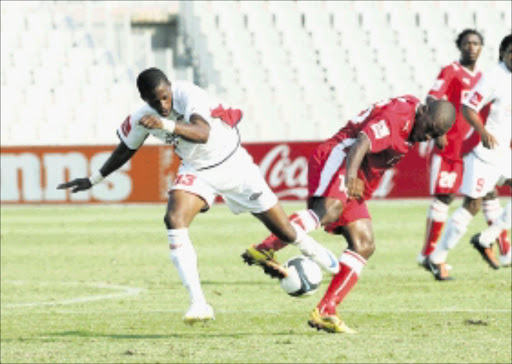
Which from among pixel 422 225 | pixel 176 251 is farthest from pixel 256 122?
pixel 176 251

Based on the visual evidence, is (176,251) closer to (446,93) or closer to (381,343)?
(381,343)

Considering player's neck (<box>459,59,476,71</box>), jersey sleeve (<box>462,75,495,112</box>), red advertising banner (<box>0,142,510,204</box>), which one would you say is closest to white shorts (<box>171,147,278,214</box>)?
jersey sleeve (<box>462,75,495,112</box>)

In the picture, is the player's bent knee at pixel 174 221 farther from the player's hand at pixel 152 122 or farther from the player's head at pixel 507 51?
the player's head at pixel 507 51

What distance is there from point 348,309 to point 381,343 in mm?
1879

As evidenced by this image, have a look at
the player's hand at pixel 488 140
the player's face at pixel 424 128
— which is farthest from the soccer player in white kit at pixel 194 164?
the player's hand at pixel 488 140

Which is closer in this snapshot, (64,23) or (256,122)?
(256,122)

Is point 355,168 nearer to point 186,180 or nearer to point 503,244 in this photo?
point 186,180

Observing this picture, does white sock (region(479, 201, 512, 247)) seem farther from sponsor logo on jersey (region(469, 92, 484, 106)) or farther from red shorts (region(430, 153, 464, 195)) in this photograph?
sponsor logo on jersey (region(469, 92, 484, 106))

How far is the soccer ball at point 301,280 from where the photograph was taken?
7199 mm

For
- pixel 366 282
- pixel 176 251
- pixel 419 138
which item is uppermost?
pixel 419 138

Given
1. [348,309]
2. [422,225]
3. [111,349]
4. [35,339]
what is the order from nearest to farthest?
[111,349] < [35,339] < [348,309] < [422,225]

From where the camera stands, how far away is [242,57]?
2952 cm

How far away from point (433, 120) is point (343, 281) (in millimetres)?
1180

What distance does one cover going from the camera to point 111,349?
21.3 feet
